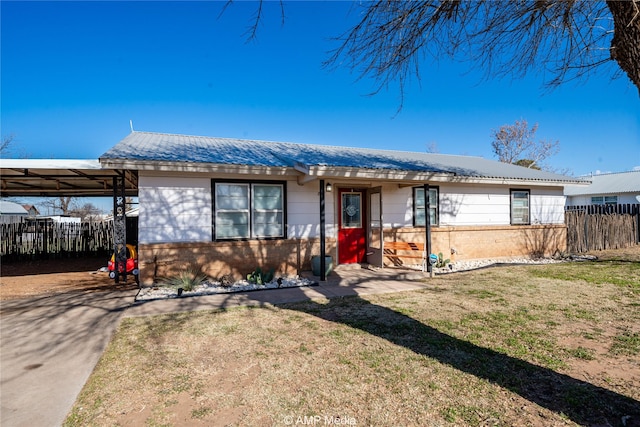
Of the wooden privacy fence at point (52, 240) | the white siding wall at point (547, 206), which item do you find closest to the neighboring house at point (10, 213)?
the wooden privacy fence at point (52, 240)

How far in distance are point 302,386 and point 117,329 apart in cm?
343

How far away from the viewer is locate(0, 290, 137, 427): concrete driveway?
3.11 m

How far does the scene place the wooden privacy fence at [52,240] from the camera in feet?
44.4

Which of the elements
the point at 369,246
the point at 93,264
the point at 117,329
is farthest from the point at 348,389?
the point at 93,264

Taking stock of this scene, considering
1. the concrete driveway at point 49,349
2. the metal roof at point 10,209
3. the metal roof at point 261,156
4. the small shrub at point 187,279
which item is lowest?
the concrete driveway at point 49,349

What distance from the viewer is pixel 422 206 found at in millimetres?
10836

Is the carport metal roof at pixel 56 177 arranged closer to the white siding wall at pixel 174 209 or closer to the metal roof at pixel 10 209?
the white siding wall at pixel 174 209

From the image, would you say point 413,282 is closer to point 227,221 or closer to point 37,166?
point 227,221

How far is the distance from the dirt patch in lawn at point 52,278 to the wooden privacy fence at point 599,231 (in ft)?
52.5

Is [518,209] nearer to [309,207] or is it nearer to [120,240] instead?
[309,207]

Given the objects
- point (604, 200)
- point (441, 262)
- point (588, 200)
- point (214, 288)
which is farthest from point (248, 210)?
point (588, 200)

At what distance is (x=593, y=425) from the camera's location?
267 centimetres

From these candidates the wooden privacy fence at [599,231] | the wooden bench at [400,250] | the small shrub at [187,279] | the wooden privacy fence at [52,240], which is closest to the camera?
the small shrub at [187,279]

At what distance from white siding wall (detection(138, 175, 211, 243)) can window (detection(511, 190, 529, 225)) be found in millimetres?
10672
